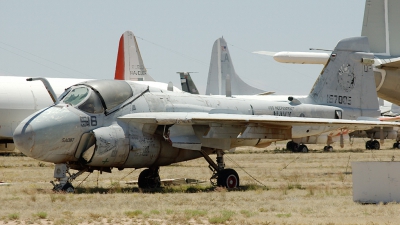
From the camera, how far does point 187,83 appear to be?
38656 millimetres

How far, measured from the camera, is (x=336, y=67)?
22.1 meters

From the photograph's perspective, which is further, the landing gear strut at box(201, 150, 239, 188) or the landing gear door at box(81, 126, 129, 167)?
the landing gear strut at box(201, 150, 239, 188)

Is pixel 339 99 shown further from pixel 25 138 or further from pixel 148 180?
pixel 25 138

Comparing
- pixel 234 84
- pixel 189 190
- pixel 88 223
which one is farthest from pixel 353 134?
pixel 88 223

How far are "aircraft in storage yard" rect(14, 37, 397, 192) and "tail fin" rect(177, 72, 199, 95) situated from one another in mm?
18480

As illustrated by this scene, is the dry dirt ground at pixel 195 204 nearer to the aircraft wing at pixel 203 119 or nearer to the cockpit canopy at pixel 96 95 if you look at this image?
the aircraft wing at pixel 203 119

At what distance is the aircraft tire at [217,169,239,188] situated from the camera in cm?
1808

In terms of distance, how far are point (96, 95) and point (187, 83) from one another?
22.1m

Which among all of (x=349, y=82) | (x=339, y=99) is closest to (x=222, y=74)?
(x=349, y=82)

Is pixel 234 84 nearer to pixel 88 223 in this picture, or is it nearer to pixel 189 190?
pixel 189 190

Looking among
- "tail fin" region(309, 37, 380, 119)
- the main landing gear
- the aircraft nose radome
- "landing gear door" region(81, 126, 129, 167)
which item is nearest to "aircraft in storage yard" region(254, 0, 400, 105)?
"tail fin" region(309, 37, 380, 119)

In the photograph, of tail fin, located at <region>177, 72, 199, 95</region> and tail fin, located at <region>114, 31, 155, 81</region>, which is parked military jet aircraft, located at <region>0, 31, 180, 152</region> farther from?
tail fin, located at <region>114, 31, 155, 81</region>

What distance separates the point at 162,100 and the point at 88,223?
7.20 m

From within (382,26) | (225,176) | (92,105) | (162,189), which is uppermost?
(382,26)
